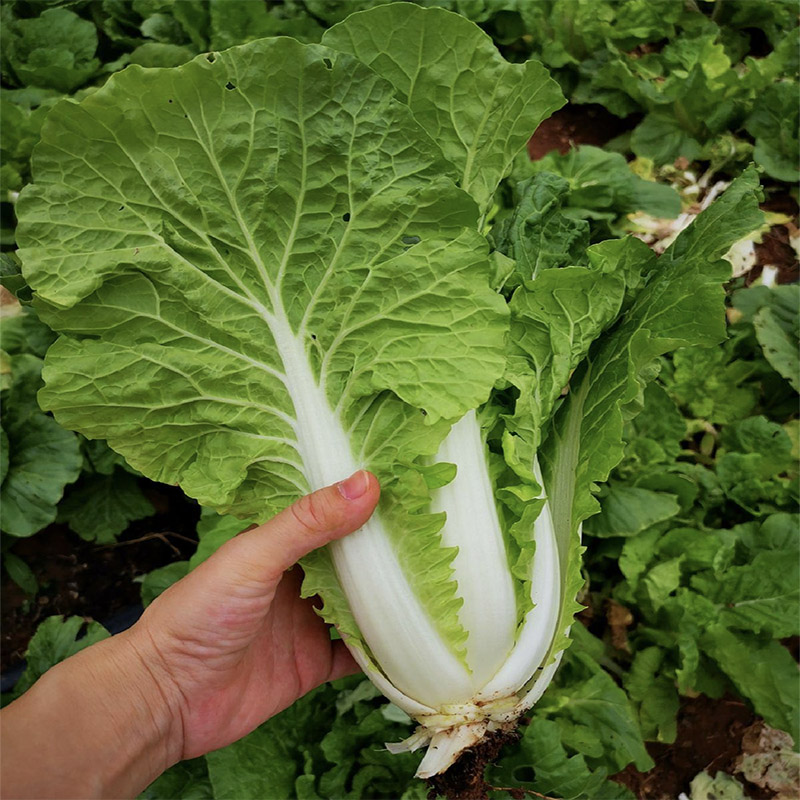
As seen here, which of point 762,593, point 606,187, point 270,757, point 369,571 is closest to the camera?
point 369,571

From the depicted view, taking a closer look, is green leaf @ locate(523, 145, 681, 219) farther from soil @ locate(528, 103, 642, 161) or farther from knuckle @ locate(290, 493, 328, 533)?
knuckle @ locate(290, 493, 328, 533)

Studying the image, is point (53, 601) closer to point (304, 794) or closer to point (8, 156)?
point (304, 794)

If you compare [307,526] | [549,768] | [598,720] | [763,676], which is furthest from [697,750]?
[307,526]

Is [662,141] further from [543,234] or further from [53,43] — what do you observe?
[53,43]

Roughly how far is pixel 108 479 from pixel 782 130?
3586 mm

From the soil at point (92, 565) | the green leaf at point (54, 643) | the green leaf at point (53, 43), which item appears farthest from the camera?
the green leaf at point (53, 43)

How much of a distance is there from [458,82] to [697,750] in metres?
2.55

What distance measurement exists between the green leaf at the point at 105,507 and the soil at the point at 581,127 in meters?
2.67

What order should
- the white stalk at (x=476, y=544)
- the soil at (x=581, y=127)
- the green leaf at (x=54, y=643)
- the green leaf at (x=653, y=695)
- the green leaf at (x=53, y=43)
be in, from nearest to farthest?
the white stalk at (x=476, y=544) < the green leaf at (x=54, y=643) < the green leaf at (x=653, y=695) < the green leaf at (x=53, y=43) < the soil at (x=581, y=127)

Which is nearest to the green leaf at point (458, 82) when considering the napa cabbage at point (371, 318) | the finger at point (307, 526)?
the napa cabbage at point (371, 318)

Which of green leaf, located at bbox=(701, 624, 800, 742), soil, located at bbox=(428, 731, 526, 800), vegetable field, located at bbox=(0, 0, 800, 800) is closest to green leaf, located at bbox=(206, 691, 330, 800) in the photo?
vegetable field, located at bbox=(0, 0, 800, 800)

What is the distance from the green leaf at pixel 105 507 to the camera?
2.99m

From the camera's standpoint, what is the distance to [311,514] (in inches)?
63.5

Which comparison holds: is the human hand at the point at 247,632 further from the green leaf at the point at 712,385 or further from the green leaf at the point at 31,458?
the green leaf at the point at 712,385
